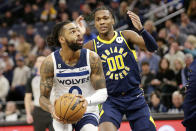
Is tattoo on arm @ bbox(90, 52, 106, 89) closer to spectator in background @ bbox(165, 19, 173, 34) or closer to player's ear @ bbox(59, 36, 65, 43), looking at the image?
player's ear @ bbox(59, 36, 65, 43)

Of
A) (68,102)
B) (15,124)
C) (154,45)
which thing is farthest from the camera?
(15,124)

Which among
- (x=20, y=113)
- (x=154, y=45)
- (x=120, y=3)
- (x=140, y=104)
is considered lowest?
(x=20, y=113)

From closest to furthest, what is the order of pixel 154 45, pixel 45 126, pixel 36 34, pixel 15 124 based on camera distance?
1. pixel 154 45
2. pixel 45 126
3. pixel 15 124
4. pixel 36 34

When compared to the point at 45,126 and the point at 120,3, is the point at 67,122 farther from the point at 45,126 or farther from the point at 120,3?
the point at 120,3

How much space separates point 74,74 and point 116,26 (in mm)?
→ 7055

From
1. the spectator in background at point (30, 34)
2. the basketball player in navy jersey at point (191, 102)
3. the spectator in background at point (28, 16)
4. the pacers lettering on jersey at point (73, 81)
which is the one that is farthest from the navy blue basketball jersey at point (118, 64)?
the spectator in background at point (28, 16)

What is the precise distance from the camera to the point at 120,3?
521 inches

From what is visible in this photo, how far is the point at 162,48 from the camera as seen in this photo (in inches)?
429

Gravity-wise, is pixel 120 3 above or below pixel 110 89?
above

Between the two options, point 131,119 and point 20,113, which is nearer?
point 131,119

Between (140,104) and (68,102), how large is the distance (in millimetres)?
1342

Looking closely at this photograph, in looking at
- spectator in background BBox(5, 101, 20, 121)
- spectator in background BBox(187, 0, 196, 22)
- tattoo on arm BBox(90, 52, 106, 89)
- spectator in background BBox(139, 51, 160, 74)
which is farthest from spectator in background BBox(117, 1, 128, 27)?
tattoo on arm BBox(90, 52, 106, 89)

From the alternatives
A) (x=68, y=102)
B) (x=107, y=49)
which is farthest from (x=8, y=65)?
(x=68, y=102)

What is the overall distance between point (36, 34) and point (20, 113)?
4.41 meters
